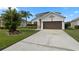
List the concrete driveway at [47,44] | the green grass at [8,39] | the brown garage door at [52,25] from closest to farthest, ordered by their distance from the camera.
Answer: the concrete driveway at [47,44] → the green grass at [8,39] → the brown garage door at [52,25]

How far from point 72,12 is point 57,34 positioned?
5.74 metres

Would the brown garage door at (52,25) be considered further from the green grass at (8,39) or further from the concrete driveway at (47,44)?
the green grass at (8,39)

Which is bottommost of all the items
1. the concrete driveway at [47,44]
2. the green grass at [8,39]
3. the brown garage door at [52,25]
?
the concrete driveway at [47,44]

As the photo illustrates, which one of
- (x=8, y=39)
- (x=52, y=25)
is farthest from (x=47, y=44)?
(x=52, y=25)

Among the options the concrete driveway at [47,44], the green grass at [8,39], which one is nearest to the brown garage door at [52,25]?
the concrete driveway at [47,44]

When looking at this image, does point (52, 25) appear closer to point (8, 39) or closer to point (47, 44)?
point (8, 39)

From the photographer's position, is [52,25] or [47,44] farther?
[52,25]

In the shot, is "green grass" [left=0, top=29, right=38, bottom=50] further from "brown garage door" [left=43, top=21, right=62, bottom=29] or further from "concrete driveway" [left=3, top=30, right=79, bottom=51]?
"brown garage door" [left=43, top=21, right=62, bottom=29]

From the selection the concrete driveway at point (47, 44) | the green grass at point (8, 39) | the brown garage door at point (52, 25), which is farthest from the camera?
the brown garage door at point (52, 25)

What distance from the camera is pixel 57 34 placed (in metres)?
13.8

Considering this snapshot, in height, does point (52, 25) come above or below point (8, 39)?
above

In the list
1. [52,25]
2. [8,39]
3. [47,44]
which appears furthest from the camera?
[52,25]

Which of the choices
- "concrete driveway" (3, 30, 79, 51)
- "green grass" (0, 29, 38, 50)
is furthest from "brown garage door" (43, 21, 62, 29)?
"green grass" (0, 29, 38, 50)
